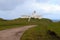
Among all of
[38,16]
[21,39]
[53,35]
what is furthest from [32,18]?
[21,39]

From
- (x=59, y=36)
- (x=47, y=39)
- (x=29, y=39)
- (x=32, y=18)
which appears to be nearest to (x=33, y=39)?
(x=29, y=39)

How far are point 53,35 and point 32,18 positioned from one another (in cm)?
6838

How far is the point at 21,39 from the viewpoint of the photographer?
2320 centimetres

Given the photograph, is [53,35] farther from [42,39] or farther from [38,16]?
[38,16]

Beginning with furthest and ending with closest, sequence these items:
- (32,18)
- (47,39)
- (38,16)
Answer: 1. (38,16)
2. (32,18)
3. (47,39)

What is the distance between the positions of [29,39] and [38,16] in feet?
268

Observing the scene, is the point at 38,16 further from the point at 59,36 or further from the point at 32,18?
the point at 59,36

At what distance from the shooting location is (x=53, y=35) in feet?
95.7

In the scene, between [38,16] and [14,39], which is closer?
[14,39]

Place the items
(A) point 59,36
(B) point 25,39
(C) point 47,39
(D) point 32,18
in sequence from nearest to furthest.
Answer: (B) point 25,39
(C) point 47,39
(A) point 59,36
(D) point 32,18

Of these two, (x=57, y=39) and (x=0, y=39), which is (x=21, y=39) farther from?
(x=57, y=39)

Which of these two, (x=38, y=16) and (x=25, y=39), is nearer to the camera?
(x=25, y=39)

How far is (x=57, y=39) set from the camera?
2705cm

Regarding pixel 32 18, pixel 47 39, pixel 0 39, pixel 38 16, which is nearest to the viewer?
pixel 0 39
